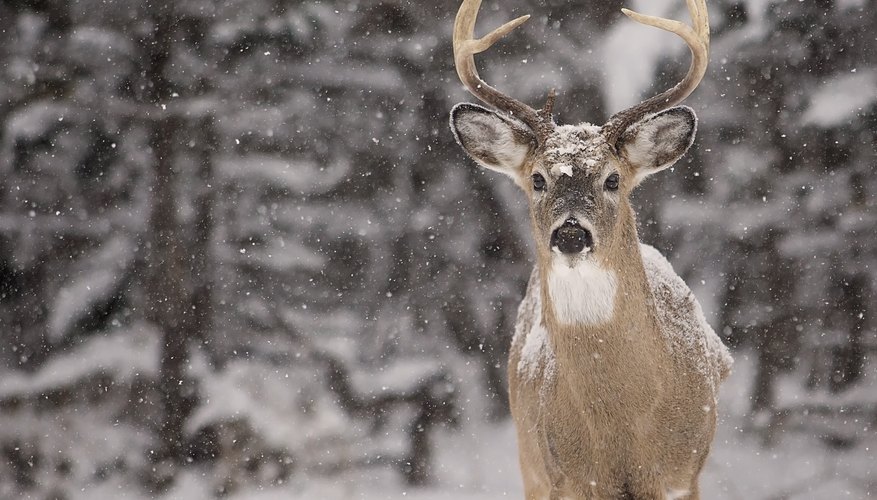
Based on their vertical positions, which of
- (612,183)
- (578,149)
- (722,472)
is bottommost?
(612,183)

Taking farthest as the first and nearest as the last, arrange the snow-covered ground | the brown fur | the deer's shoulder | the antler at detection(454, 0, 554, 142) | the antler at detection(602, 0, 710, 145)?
the snow-covered ground, the deer's shoulder, the antler at detection(454, 0, 554, 142), the antler at detection(602, 0, 710, 145), the brown fur

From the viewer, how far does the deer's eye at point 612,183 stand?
4.05 m

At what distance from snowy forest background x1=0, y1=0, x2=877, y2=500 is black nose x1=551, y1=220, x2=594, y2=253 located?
4.38 metres

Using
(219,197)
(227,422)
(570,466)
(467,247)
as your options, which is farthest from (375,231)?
(570,466)

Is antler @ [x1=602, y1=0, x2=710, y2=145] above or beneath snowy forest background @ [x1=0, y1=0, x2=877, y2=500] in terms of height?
beneath

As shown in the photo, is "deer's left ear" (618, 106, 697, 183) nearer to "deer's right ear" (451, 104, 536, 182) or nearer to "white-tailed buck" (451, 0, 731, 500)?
"white-tailed buck" (451, 0, 731, 500)

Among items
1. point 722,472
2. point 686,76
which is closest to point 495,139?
point 686,76

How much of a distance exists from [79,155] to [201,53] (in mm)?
1229

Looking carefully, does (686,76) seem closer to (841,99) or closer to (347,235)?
(841,99)

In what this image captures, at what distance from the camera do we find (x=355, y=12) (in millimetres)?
8461

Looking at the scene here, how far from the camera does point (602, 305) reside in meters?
4.00

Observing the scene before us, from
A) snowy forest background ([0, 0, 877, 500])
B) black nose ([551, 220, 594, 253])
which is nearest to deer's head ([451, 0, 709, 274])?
black nose ([551, 220, 594, 253])

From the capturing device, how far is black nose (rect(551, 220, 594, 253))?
3750mm

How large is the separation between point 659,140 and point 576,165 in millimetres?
494
